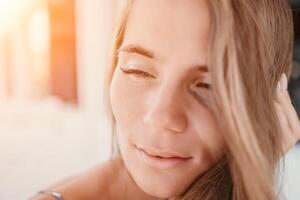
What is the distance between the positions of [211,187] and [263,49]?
26 cm

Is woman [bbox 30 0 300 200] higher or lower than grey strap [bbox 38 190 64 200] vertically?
higher

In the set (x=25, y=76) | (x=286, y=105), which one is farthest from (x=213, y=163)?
(x=25, y=76)

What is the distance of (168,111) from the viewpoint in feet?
2.64

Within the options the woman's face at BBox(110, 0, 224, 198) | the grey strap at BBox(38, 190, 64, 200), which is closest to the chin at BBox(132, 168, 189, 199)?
the woman's face at BBox(110, 0, 224, 198)

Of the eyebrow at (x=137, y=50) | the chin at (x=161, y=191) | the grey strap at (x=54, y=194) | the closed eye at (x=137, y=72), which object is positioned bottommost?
the grey strap at (x=54, y=194)

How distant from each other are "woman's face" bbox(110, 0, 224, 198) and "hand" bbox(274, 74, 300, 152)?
114mm

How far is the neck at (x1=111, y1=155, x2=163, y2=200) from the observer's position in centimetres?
90

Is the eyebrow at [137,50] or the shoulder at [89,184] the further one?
the shoulder at [89,184]

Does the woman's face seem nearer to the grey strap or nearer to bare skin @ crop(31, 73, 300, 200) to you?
bare skin @ crop(31, 73, 300, 200)

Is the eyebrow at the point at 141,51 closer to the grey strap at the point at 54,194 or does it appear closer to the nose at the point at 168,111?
the nose at the point at 168,111

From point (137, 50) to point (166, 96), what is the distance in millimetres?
91

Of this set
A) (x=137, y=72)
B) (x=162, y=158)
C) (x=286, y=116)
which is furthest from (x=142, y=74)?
(x=286, y=116)

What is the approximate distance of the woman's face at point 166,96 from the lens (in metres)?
0.78

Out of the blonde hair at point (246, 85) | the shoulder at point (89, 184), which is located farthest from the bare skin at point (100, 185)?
the blonde hair at point (246, 85)
